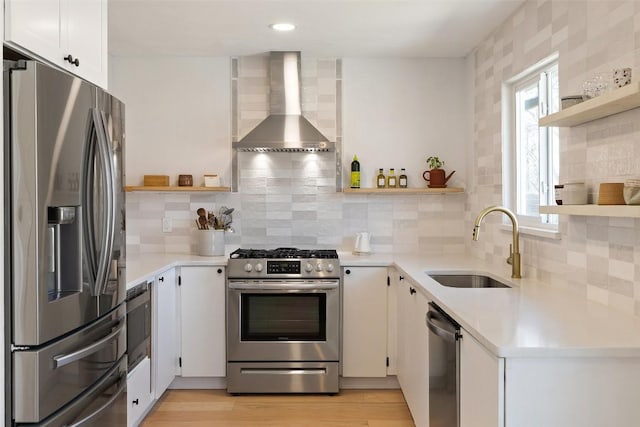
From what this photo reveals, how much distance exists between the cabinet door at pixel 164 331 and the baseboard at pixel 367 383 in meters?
1.19

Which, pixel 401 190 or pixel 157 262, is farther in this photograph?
pixel 401 190

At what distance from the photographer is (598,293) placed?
2.26 m

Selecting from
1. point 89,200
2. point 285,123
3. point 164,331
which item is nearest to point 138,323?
point 164,331

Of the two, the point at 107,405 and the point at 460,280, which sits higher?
the point at 460,280

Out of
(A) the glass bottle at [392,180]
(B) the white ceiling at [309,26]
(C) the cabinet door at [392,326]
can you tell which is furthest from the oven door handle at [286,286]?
(B) the white ceiling at [309,26]

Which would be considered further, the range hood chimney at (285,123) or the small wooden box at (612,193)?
the range hood chimney at (285,123)

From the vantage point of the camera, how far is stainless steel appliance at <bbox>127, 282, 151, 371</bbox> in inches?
110

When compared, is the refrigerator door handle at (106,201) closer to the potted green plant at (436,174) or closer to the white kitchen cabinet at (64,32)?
the white kitchen cabinet at (64,32)

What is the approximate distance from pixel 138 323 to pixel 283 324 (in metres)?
1.05

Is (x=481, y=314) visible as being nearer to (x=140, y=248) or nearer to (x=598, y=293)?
(x=598, y=293)

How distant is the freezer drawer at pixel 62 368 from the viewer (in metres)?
1.67

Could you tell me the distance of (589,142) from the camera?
233cm

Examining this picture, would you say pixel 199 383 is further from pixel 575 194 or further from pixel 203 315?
pixel 575 194

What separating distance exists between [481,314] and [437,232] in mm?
2353
